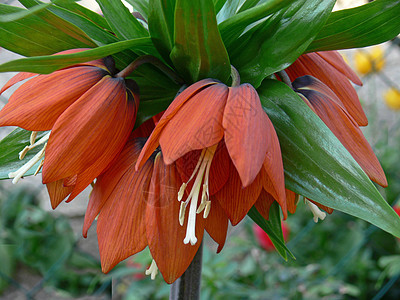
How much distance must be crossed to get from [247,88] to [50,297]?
158 centimetres

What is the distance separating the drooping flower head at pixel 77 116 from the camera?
350 millimetres

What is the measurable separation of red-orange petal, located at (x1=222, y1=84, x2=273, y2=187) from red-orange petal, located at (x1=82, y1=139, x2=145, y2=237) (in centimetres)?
9

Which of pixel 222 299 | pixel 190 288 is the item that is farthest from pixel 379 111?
pixel 190 288

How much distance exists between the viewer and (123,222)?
1.20 ft

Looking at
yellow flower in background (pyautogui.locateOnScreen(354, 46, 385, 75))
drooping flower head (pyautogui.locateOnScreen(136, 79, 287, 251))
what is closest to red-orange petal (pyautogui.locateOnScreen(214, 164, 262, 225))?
drooping flower head (pyautogui.locateOnScreen(136, 79, 287, 251))

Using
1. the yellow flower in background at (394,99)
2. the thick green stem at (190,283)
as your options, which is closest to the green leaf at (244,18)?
the thick green stem at (190,283)

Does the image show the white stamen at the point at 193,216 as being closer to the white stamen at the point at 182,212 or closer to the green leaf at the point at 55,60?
the white stamen at the point at 182,212

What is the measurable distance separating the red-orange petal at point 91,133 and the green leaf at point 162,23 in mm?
48

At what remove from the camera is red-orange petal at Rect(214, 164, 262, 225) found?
36 centimetres

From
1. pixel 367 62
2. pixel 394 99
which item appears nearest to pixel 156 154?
pixel 367 62

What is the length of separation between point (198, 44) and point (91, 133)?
0.34ft

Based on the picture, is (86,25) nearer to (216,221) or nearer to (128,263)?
(216,221)

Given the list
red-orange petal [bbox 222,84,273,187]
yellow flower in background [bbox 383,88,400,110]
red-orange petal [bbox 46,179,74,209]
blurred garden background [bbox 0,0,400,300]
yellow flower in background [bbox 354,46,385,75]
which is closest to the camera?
red-orange petal [bbox 222,84,273,187]

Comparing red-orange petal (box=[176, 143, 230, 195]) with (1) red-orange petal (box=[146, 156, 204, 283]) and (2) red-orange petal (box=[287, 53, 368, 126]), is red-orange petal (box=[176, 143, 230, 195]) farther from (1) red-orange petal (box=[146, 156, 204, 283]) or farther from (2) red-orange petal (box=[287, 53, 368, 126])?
(2) red-orange petal (box=[287, 53, 368, 126])
